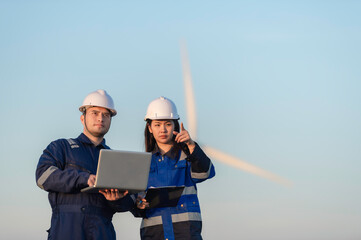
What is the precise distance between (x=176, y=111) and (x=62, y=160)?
83.4 inches

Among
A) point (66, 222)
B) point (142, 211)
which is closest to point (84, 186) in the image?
point (66, 222)

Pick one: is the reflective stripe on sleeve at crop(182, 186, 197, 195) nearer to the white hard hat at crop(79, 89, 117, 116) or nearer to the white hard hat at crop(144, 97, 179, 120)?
the white hard hat at crop(144, 97, 179, 120)

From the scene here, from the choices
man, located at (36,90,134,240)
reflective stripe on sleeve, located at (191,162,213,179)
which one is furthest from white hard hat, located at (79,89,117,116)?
reflective stripe on sleeve, located at (191,162,213,179)

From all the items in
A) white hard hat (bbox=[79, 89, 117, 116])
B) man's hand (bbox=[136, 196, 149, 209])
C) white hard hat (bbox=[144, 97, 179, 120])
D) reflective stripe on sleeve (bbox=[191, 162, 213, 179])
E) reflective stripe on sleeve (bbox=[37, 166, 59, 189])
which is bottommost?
man's hand (bbox=[136, 196, 149, 209])

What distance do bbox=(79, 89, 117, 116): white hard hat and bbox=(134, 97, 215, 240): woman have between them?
762 millimetres

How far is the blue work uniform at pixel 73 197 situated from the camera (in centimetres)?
864

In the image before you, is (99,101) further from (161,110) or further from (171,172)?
(171,172)

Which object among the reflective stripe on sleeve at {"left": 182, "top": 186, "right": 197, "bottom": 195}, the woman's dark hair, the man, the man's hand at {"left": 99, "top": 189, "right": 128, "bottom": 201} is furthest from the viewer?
the woman's dark hair

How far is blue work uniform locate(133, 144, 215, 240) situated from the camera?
375 inches

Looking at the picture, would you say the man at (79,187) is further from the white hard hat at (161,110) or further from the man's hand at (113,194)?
the white hard hat at (161,110)

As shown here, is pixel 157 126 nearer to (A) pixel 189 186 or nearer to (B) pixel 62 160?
(A) pixel 189 186

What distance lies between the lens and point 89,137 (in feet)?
30.9

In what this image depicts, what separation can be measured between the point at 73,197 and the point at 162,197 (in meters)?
1.48

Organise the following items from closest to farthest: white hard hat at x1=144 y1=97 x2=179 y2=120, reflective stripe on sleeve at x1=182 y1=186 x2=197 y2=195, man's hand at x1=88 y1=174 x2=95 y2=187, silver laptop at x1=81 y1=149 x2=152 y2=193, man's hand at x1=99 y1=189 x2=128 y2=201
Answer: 1. silver laptop at x1=81 y1=149 x2=152 y2=193
2. man's hand at x1=88 y1=174 x2=95 y2=187
3. man's hand at x1=99 y1=189 x2=128 y2=201
4. reflective stripe on sleeve at x1=182 y1=186 x2=197 y2=195
5. white hard hat at x1=144 y1=97 x2=179 y2=120
